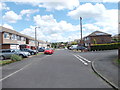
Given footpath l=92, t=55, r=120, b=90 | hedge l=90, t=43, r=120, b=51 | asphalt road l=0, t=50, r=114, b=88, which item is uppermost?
hedge l=90, t=43, r=120, b=51

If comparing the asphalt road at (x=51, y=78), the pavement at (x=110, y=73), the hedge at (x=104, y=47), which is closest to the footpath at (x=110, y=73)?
the pavement at (x=110, y=73)

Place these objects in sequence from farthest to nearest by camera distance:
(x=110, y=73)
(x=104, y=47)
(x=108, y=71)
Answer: (x=104, y=47)
(x=108, y=71)
(x=110, y=73)

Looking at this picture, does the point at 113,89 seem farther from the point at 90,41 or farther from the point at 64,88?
the point at 90,41

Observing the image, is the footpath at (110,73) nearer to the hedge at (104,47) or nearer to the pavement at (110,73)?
the pavement at (110,73)

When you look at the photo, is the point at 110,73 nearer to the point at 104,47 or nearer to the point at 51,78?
the point at 51,78

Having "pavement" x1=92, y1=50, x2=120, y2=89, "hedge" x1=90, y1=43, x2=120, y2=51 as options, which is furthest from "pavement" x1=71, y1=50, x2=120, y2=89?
"hedge" x1=90, y1=43, x2=120, y2=51

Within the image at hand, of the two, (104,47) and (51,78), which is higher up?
(104,47)

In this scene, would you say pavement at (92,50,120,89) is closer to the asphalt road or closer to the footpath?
the footpath

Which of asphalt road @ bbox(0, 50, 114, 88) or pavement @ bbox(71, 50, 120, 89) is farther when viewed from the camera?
pavement @ bbox(71, 50, 120, 89)

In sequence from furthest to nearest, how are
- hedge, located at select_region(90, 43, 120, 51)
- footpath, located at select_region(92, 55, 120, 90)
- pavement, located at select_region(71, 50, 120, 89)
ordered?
hedge, located at select_region(90, 43, 120, 51)
pavement, located at select_region(71, 50, 120, 89)
footpath, located at select_region(92, 55, 120, 90)

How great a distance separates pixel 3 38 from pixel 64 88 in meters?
29.3

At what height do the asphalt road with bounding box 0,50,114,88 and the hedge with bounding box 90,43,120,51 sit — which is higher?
the hedge with bounding box 90,43,120,51

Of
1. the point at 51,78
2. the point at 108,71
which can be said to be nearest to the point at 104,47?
the point at 108,71

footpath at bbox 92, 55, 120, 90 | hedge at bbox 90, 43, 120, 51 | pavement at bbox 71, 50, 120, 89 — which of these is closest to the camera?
footpath at bbox 92, 55, 120, 90
